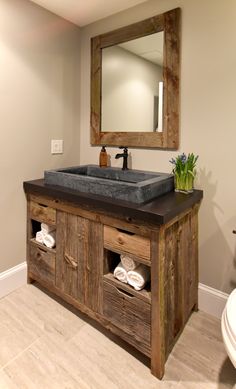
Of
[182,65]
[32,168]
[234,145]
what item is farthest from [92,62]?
[234,145]

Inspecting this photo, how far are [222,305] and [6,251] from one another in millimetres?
1557

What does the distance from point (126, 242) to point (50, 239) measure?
2.34 feet

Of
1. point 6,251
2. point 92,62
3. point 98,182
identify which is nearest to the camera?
point 98,182

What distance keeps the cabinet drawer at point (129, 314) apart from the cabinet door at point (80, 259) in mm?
74

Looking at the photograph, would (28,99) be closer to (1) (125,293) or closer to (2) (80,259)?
(2) (80,259)

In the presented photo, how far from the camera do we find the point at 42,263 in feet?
6.12

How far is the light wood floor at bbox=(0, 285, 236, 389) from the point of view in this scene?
4.12ft

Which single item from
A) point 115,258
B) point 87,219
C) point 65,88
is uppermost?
point 65,88

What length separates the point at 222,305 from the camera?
5.43 ft

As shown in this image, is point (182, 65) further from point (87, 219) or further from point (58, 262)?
point (58, 262)

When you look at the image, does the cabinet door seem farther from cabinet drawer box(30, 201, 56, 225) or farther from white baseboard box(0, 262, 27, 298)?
white baseboard box(0, 262, 27, 298)

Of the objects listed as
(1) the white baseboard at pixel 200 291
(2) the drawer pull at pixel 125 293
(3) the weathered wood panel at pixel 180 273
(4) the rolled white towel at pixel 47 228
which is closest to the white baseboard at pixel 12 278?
(1) the white baseboard at pixel 200 291

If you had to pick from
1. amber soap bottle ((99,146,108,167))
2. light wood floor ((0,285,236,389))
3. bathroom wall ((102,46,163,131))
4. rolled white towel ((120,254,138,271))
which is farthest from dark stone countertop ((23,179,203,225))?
light wood floor ((0,285,236,389))

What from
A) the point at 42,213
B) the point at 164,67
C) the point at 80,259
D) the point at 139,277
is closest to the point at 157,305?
the point at 139,277
